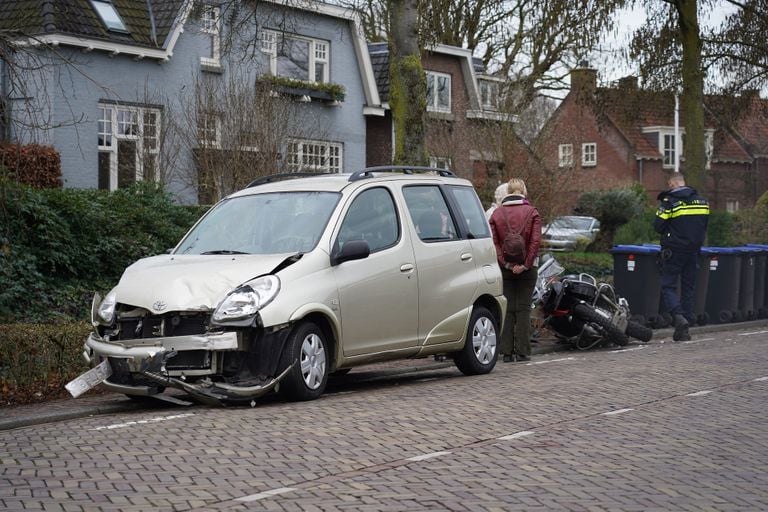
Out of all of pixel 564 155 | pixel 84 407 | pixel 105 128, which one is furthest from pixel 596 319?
pixel 105 128

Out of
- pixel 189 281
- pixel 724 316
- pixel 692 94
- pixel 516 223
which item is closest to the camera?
pixel 189 281

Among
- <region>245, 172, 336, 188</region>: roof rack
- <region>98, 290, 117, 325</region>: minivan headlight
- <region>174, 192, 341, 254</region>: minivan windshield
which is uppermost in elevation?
<region>245, 172, 336, 188</region>: roof rack

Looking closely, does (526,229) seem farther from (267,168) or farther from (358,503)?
(267,168)

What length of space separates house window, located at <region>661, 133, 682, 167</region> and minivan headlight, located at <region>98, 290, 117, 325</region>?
186ft

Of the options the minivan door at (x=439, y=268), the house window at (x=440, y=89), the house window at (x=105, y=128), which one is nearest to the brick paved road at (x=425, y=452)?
the minivan door at (x=439, y=268)

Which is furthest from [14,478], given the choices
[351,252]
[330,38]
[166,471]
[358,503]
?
[330,38]

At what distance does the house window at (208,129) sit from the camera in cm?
2386

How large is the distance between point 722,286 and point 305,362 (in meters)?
12.1

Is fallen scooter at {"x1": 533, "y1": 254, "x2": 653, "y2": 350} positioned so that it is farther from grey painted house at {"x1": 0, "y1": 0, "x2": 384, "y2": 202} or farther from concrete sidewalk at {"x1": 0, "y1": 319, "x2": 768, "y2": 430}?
grey painted house at {"x1": 0, "y1": 0, "x2": 384, "y2": 202}

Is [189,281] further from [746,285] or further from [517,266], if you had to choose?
[746,285]

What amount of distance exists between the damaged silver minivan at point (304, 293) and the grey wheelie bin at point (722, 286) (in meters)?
8.62

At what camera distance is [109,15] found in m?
28.8

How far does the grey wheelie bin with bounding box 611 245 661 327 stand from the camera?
19141 mm

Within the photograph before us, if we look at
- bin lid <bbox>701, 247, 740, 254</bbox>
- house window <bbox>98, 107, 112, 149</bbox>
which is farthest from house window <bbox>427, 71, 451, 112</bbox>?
bin lid <bbox>701, 247, 740, 254</bbox>
